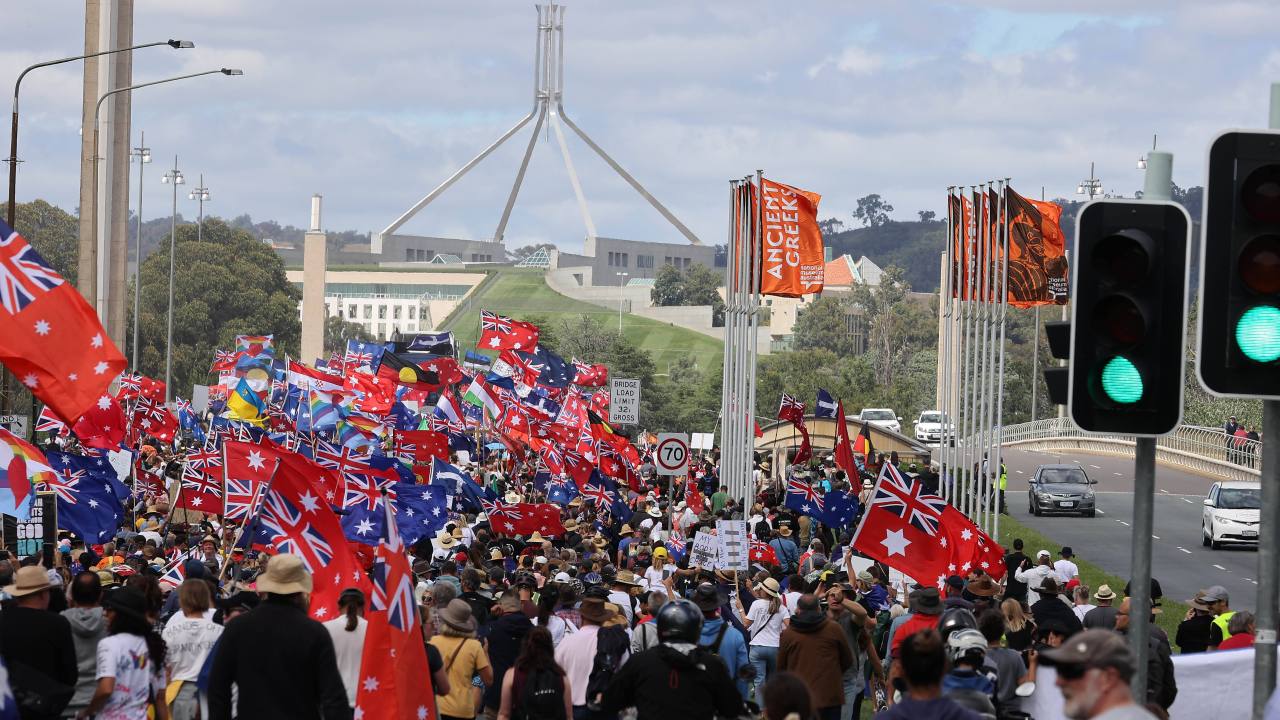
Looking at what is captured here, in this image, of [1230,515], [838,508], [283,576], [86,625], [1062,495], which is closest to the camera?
[283,576]

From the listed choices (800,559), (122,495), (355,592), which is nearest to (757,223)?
(800,559)

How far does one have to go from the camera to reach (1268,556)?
19.7 ft

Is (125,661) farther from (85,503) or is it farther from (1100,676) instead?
(85,503)

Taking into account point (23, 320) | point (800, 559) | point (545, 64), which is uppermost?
point (545, 64)

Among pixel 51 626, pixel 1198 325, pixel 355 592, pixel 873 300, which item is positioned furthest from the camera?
pixel 873 300

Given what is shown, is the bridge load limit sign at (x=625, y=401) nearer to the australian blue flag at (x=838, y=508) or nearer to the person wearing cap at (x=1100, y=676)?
the australian blue flag at (x=838, y=508)

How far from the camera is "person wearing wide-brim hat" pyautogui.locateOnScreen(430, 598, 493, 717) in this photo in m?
10.2

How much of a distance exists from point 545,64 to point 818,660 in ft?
564

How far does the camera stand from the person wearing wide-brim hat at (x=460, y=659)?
10156 millimetres

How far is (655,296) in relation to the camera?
172500mm

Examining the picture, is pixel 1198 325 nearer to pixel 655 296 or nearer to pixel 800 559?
pixel 800 559

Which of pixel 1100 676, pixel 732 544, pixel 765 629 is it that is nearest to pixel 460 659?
pixel 765 629

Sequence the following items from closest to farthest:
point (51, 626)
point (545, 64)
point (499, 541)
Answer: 1. point (51, 626)
2. point (499, 541)
3. point (545, 64)

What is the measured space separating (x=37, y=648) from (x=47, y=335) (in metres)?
3.66
